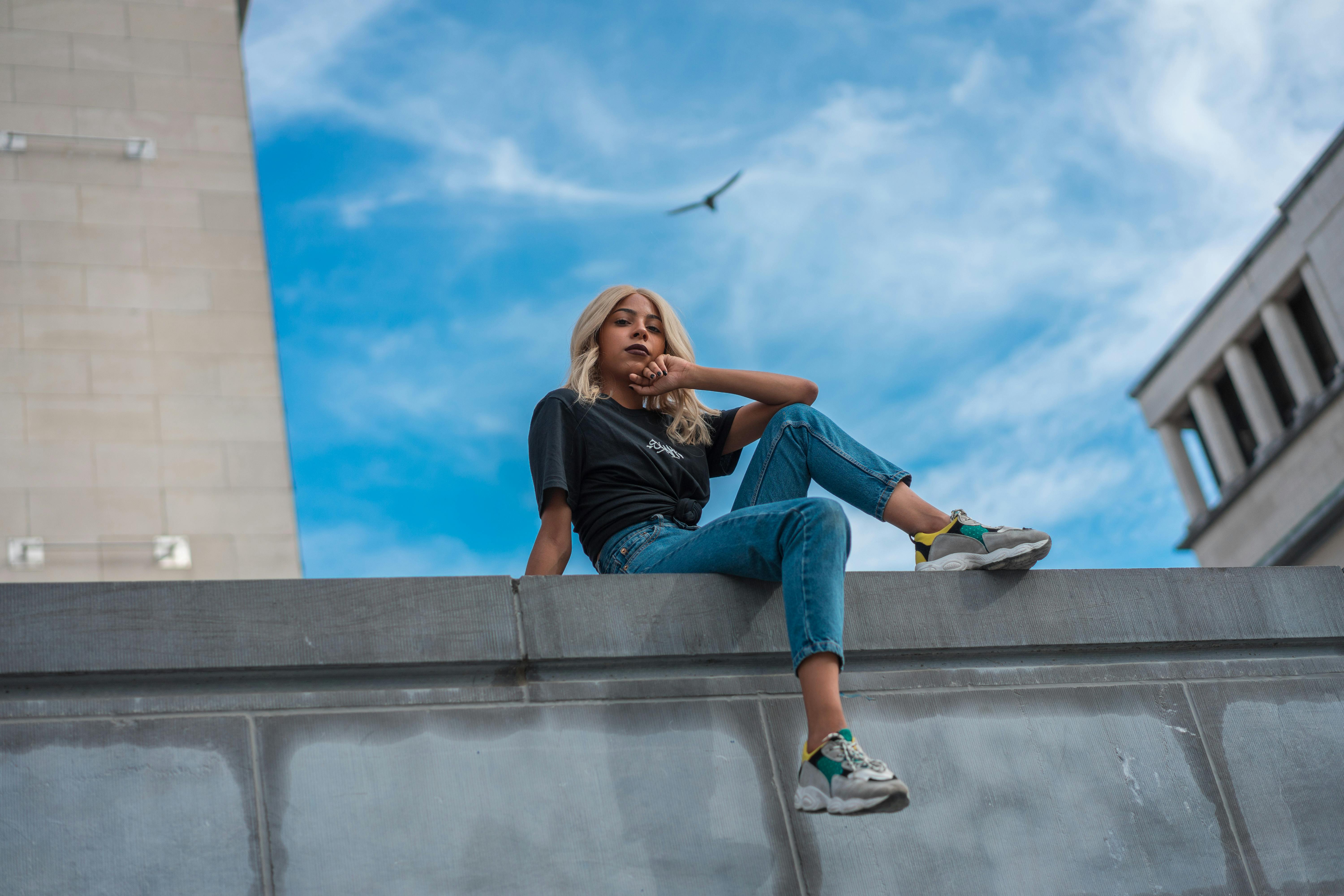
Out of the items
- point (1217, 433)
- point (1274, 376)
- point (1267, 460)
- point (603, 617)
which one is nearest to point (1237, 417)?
point (1217, 433)

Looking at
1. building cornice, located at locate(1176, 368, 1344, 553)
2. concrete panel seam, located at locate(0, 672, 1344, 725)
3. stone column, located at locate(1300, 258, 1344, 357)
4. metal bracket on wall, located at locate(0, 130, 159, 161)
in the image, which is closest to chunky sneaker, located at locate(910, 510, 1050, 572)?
concrete panel seam, located at locate(0, 672, 1344, 725)

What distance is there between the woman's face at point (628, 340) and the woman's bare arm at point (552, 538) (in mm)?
879

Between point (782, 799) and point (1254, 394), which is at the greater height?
point (1254, 394)

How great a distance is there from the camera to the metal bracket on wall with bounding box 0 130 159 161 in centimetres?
1539

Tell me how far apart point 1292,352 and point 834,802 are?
46.2 metres

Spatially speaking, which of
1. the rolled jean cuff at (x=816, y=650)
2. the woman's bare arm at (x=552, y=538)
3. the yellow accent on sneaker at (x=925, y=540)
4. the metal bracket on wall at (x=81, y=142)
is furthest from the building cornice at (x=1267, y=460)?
the rolled jean cuff at (x=816, y=650)

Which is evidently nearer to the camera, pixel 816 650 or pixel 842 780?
pixel 842 780

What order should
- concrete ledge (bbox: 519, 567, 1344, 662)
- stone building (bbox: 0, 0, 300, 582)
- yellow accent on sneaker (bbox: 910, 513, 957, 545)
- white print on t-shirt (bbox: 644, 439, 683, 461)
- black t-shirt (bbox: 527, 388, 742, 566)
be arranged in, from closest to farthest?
concrete ledge (bbox: 519, 567, 1344, 662) < yellow accent on sneaker (bbox: 910, 513, 957, 545) < black t-shirt (bbox: 527, 388, 742, 566) < white print on t-shirt (bbox: 644, 439, 683, 461) < stone building (bbox: 0, 0, 300, 582)

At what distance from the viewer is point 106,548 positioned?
1349 centimetres

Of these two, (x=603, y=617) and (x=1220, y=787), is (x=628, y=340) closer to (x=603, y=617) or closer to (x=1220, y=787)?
(x=603, y=617)

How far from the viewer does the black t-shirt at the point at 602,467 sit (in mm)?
5895

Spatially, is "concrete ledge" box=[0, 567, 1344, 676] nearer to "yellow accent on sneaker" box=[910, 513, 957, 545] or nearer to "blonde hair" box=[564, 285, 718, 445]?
"yellow accent on sneaker" box=[910, 513, 957, 545]

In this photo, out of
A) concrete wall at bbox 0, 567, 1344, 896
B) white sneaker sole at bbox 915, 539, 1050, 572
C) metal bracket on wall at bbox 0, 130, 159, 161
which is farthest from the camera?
metal bracket on wall at bbox 0, 130, 159, 161

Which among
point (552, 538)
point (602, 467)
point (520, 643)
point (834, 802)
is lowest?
point (834, 802)
